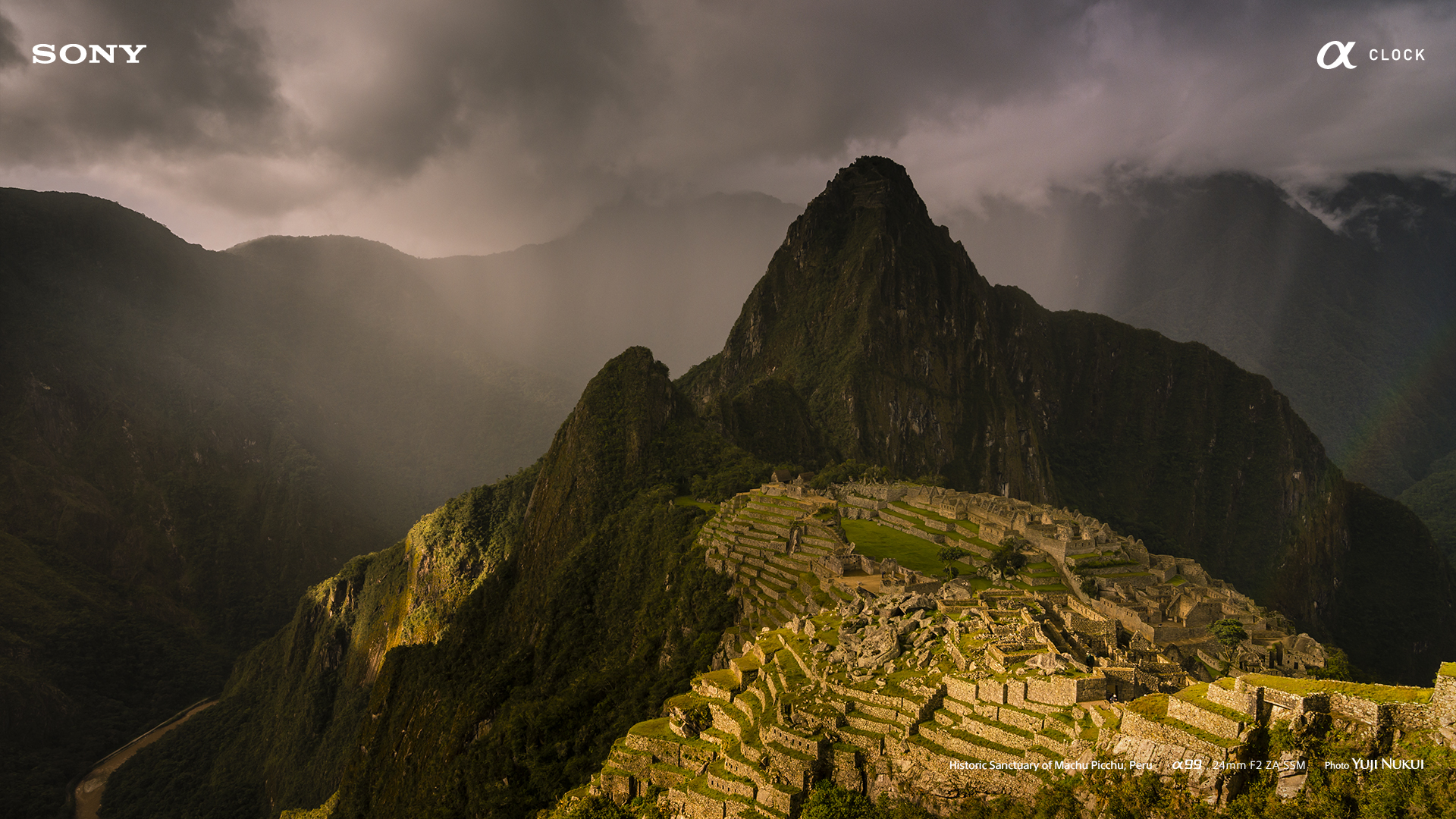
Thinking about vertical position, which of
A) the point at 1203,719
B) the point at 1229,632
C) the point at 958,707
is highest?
the point at 1229,632

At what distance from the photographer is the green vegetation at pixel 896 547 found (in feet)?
171

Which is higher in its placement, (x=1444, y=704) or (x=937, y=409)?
(x=937, y=409)

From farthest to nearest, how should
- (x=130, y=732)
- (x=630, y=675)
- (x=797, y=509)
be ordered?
(x=130, y=732)
(x=797, y=509)
(x=630, y=675)

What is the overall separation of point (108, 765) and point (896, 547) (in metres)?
135

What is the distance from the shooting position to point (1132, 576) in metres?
54.3

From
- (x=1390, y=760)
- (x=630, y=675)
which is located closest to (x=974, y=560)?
(x=630, y=675)

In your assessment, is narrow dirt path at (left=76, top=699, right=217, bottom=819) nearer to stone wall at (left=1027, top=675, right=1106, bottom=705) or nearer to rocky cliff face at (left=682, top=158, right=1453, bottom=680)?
rocky cliff face at (left=682, top=158, right=1453, bottom=680)

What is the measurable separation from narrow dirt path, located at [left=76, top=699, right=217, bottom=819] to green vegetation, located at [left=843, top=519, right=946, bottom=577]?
113301 millimetres

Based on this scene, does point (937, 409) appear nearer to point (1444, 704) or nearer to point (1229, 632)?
point (1229, 632)

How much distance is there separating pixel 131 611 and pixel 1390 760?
205 metres

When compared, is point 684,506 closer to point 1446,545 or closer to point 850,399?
point 850,399

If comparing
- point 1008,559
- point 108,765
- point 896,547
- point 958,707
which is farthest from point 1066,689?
point 108,765

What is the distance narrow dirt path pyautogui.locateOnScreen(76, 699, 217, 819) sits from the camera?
108625 mm

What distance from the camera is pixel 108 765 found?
123 m
